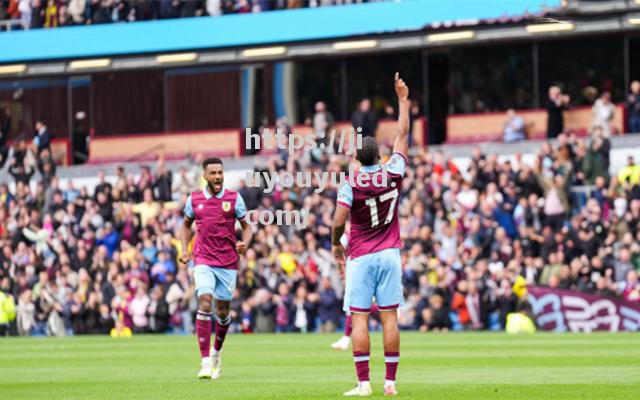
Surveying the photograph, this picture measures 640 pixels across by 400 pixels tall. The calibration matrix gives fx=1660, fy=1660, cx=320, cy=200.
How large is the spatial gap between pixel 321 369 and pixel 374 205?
5404mm

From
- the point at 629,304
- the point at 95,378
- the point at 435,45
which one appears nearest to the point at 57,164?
the point at 435,45

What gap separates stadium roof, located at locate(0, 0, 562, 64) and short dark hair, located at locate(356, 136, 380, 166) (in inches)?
949

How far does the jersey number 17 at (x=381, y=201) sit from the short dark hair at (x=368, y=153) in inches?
13.5

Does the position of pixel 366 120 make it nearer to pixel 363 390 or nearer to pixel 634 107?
pixel 634 107

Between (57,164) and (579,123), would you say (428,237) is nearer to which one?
(579,123)

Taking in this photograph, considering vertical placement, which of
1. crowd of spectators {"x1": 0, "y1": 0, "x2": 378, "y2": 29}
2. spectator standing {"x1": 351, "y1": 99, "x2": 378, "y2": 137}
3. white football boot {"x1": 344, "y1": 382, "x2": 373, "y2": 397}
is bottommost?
white football boot {"x1": 344, "y1": 382, "x2": 373, "y2": 397}

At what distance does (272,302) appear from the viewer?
35.3 meters

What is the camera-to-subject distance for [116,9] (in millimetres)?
48062

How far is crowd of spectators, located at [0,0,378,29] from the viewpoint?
1816 inches

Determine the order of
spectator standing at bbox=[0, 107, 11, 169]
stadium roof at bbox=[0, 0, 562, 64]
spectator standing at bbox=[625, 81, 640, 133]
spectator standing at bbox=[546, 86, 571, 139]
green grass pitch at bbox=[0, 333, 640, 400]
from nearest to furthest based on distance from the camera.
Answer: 1. green grass pitch at bbox=[0, 333, 640, 400]
2. spectator standing at bbox=[625, 81, 640, 133]
3. spectator standing at bbox=[546, 86, 571, 139]
4. stadium roof at bbox=[0, 0, 562, 64]
5. spectator standing at bbox=[0, 107, 11, 169]

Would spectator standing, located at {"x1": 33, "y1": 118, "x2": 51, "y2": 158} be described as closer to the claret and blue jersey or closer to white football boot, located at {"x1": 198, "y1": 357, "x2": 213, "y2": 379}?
white football boot, located at {"x1": 198, "y1": 357, "x2": 213, "y2": 379}

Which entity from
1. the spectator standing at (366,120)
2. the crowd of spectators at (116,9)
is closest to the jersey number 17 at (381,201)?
the spectator standing at (366,120)

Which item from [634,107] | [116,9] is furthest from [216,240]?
[116,9]

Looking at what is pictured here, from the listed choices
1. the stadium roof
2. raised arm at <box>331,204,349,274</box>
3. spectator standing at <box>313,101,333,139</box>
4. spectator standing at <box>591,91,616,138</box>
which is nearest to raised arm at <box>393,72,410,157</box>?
raised arm at <box>331,204,349,274</box>
